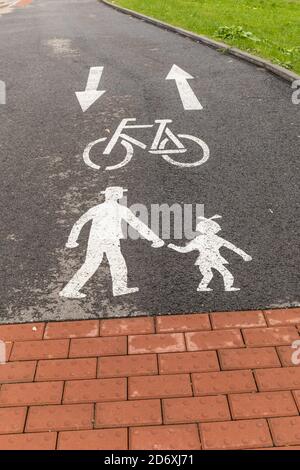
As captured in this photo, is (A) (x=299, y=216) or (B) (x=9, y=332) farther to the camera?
(A) (x=299, y=216)

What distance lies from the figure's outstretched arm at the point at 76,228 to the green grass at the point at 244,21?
6.46 m

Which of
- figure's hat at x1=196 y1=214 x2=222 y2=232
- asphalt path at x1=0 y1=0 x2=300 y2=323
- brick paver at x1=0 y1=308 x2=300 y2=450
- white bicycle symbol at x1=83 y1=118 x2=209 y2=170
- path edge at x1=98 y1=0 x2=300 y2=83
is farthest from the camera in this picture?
path edge at x1=98 y1=0 x2=300 y2=83

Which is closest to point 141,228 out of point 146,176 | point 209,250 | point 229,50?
point 209,250

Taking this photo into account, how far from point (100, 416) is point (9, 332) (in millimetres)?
1308

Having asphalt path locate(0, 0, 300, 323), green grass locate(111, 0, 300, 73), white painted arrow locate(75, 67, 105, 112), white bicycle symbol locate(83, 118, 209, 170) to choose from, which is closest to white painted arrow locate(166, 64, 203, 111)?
asphalt path locate(0, 0, 300, 323)

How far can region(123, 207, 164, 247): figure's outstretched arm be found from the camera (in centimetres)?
590

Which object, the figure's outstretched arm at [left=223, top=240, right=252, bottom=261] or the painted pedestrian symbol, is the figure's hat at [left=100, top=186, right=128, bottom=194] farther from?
the figure's outstretched arm at [left=223, top=240, right=252, bottom=261]

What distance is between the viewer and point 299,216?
20.4 ft

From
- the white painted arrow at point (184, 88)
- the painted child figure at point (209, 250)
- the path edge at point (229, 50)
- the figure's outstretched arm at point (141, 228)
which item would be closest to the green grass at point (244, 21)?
the path edge at point (229, 50)

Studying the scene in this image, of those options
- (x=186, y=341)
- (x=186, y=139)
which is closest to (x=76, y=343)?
(x=186, y=341)

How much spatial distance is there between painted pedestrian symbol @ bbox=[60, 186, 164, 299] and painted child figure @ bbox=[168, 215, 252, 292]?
1.33 ft

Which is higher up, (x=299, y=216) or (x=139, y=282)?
(x=299, y=216)

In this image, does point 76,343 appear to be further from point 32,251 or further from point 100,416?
point 32,251
